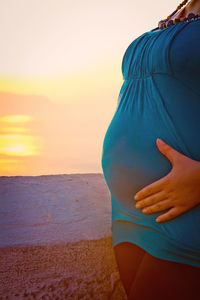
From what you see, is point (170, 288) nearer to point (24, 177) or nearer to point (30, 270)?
point (30, 270)

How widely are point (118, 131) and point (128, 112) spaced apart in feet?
0.29

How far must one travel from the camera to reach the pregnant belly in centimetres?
97

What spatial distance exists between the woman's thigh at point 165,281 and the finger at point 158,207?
0.15 metres

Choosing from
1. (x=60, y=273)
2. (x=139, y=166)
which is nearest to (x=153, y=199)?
(x=139, y=166)

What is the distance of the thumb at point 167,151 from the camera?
1020mm

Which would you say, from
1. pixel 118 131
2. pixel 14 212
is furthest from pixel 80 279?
pixel 118 131

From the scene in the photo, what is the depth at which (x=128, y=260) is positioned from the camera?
1166 mm

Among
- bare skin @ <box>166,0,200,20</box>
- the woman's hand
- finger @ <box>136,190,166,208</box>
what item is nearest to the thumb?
the woman's hand

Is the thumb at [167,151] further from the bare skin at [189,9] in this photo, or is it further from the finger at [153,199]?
the bare skin at [189,9]

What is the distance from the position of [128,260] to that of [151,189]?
0.32m

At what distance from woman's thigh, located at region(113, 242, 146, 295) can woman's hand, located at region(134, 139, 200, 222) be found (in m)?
0.19

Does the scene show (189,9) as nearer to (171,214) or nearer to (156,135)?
(156,135)

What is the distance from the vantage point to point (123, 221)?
120 centimetres

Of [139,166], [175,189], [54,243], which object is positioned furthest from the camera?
[54,243]
